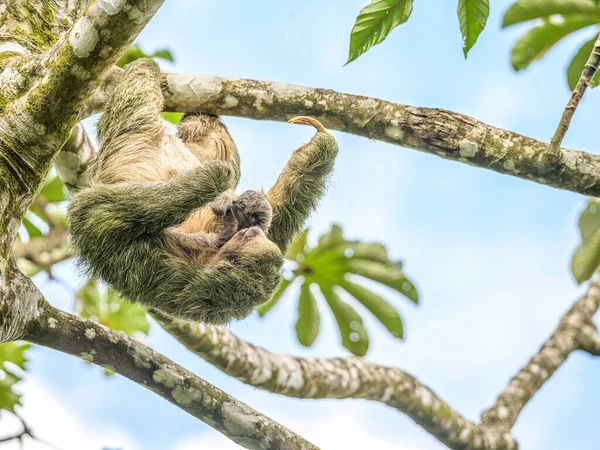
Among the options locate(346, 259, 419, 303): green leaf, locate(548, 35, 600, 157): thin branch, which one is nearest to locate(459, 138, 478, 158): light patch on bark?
locate(548, 35, 600, 157): thin branch

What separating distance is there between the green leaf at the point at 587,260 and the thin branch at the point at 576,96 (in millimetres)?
3534

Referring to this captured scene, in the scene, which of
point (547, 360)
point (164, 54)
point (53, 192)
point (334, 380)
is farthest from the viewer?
point (53, 192)

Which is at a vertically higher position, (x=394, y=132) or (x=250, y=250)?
(x=394, y=132)

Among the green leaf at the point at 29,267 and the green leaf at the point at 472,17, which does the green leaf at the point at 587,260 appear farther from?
the green leaf at the point at 29,267

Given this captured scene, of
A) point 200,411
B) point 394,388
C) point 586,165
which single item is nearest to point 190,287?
point 200,411

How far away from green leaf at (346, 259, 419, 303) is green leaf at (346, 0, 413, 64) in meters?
3.48

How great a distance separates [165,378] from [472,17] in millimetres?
3393

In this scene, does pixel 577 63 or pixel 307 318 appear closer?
pixel 577 63

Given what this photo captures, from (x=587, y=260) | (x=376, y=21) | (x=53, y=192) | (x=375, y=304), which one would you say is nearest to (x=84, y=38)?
(x=376, y=21)

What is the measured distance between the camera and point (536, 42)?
7.23 metres

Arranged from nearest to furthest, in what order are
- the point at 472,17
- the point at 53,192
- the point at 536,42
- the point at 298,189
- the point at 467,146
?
1. the point at 472,17
2. the point at 467,146
3. the point at 298,189
4. the point at 536,42
5. the point at 53,192

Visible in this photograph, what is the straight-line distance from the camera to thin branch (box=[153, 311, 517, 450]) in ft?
22.6

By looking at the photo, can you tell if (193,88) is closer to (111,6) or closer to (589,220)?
(111,6)

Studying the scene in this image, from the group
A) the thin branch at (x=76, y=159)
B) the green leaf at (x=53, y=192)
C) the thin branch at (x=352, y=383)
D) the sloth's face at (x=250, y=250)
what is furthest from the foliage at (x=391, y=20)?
the green leaf at (x=53, y=192)
